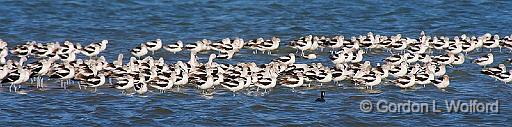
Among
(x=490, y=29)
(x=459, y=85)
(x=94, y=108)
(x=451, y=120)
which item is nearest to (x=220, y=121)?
(x=94, y=108)

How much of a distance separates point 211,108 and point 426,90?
16.5 feet

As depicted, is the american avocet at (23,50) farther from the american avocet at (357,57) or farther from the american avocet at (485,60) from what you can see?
the american avocet at (485,60)

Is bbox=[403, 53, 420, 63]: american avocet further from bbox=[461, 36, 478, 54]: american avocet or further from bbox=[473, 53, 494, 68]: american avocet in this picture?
bbox=[461, 36, 478, 54]: american avocet

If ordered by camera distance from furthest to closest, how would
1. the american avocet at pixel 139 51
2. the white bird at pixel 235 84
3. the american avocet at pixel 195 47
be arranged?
the american avocet at pixel 195 47, the american avocet at pixel 139 51, the white bird at pixel 235 84

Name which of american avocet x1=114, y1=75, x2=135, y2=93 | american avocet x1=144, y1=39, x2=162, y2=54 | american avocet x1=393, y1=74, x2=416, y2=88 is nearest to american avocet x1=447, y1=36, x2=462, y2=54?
american avocet x1=393, y1=74, x2=416, y2=88

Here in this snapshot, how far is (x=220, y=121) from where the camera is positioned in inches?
885

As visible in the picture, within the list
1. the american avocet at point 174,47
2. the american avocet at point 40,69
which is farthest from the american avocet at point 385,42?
the american avocet at point 40,69

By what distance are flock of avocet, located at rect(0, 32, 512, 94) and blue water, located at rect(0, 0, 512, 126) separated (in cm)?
25

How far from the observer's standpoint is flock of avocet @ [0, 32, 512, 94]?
25.6 metres

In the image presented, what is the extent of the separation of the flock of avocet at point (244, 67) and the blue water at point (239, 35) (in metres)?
0.25

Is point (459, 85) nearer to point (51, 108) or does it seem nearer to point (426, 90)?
point (426, 90)

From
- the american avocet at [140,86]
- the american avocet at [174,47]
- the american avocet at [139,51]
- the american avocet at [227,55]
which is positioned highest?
the american avocet at [174,47]

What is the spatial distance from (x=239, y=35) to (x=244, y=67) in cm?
947

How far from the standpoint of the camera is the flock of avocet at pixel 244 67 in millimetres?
25562
